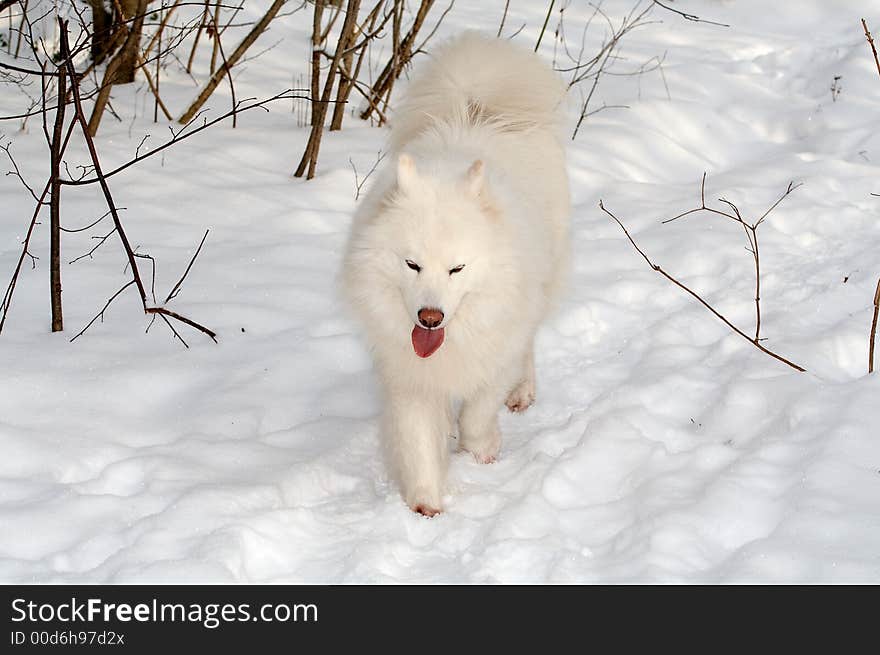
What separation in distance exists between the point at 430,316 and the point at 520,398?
115cm

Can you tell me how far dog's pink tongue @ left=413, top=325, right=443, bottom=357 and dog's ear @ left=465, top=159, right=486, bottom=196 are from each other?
1.52 feet

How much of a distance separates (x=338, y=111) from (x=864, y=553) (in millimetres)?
4837

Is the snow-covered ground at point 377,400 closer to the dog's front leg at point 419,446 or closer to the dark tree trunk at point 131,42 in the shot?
the dog's front leg at point 419,446

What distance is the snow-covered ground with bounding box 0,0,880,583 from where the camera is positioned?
107 inches

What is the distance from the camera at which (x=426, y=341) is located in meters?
3.03

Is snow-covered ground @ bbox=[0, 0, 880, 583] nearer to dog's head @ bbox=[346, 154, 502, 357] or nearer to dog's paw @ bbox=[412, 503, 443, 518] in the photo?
dog's paw @ bbox=[412, 503, 443, 518]

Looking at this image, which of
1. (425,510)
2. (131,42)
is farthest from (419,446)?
(131,42)

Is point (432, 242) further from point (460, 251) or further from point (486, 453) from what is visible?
point (486, 453)

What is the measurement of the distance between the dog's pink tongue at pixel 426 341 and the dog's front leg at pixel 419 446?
0.29m

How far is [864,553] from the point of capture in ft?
8.25

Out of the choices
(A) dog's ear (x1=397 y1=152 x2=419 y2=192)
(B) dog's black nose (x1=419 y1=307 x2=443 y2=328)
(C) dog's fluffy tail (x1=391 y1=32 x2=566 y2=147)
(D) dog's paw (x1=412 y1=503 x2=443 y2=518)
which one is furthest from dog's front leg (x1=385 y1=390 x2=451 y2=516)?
(C) dog's fluffy tail (x1=391 y1=32 x2=566 y2=147)

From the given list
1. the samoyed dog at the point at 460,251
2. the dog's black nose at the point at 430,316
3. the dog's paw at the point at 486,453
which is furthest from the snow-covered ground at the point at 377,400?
the dog's black nose at the point at 430,316
